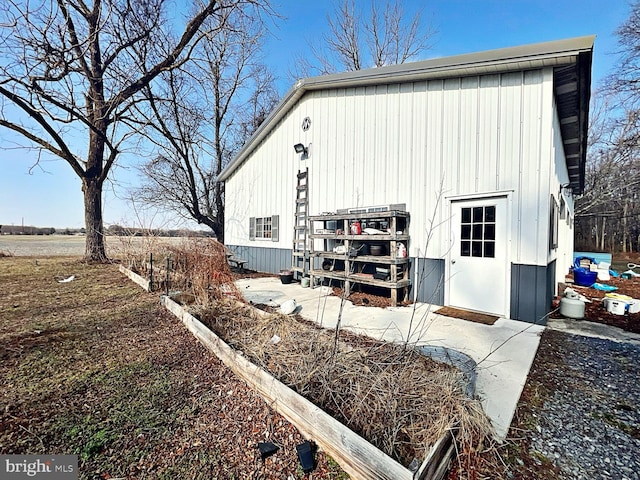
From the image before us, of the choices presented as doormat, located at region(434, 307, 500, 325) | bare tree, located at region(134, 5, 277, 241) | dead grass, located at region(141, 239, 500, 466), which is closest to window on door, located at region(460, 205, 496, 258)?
doormat, located at region(434, 307, 500, 325)

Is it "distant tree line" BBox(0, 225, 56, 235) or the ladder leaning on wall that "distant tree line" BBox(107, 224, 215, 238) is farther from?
"distant tree line" BBox(0, 225, 56, 235)

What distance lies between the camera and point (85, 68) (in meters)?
8.00

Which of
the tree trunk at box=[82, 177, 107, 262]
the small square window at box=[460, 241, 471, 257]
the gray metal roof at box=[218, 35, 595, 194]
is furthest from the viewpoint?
the tree trunk at box=[82, 177, 107, 262]

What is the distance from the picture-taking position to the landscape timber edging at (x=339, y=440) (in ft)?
4.49

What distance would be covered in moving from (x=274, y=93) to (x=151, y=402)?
1916 cm

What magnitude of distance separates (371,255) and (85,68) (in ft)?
32.2

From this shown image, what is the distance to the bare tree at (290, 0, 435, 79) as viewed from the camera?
13852mm

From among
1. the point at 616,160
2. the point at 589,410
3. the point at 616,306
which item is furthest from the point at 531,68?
the point at 616,160

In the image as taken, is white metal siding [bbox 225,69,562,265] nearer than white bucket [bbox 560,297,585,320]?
Yes

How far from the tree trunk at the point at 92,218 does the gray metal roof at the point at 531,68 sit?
27.1 feet

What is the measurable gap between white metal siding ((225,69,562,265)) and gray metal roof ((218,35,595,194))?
0.21 meters

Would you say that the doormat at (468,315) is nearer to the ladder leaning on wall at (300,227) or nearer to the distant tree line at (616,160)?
the ladder leaning on wall at (300,227)

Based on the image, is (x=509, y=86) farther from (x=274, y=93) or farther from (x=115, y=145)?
(x=274, y=93)

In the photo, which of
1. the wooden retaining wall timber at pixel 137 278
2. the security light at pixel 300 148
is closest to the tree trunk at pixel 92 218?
the wooden retaining wall timber at pixel 137 278
